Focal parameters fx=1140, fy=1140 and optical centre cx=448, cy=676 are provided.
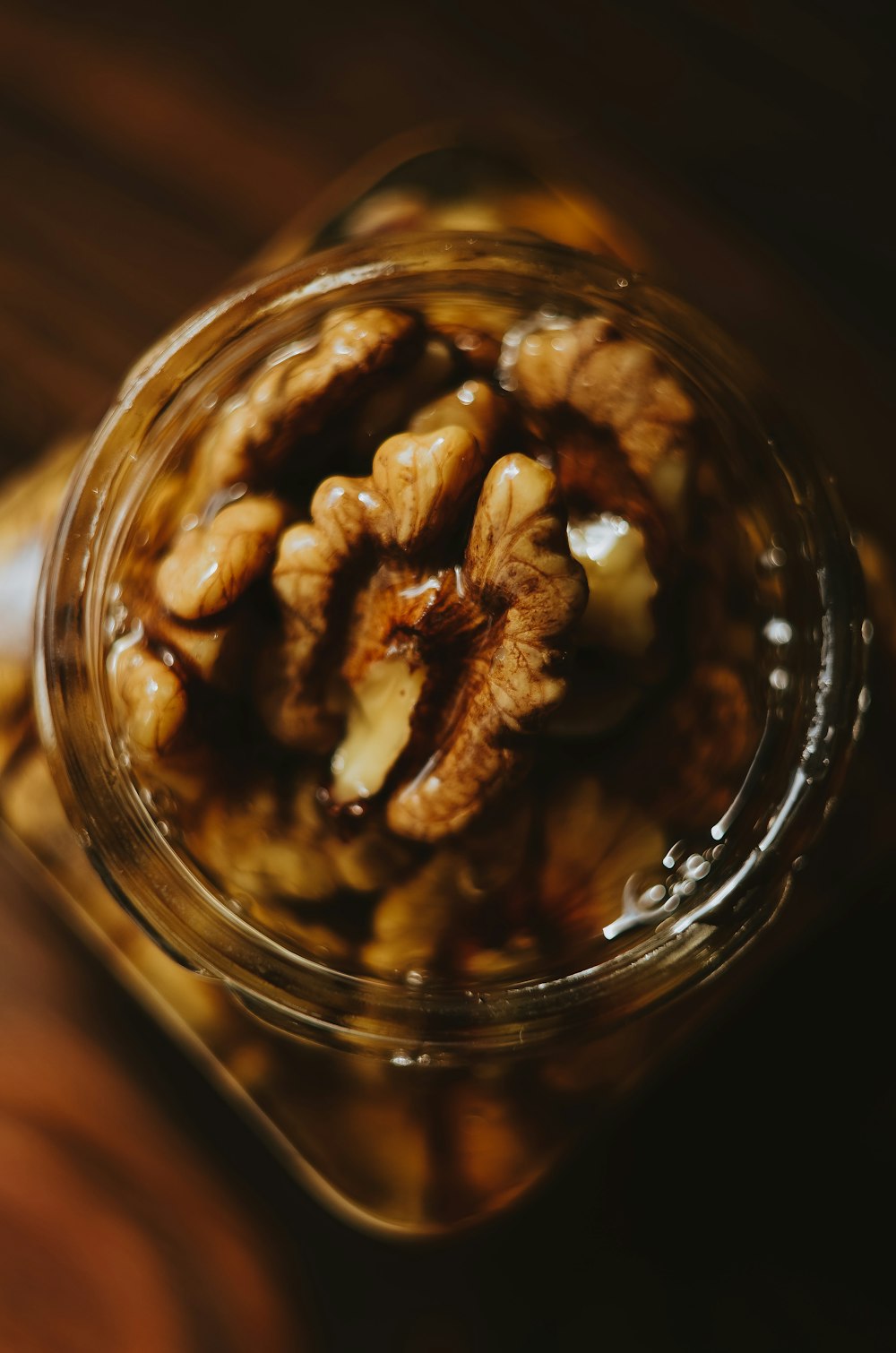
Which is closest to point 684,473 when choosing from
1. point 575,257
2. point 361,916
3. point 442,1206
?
point 575,257

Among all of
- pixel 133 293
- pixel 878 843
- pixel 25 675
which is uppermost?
pixel 133 293

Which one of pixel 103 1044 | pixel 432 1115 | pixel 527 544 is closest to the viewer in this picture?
pixel 527 544

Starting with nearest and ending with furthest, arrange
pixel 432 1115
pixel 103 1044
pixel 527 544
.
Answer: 1. pixel 527 544
2. pixel 432 1115
3. pixel 103 1044

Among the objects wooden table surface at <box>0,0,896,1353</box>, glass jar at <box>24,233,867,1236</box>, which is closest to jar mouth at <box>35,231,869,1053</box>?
glass jar at <box>24,233,867,1236</box>

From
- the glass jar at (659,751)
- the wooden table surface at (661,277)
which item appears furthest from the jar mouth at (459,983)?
the wooden table surface at (661,277)

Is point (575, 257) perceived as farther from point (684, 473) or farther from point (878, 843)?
point (878, 843)

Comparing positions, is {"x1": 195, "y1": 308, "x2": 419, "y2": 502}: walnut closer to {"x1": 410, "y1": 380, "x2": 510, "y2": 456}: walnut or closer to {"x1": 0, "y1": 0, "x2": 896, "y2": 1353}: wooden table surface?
{"x1": 410, "y1": 380, "x2": 510, "y2": 456}: walnut
